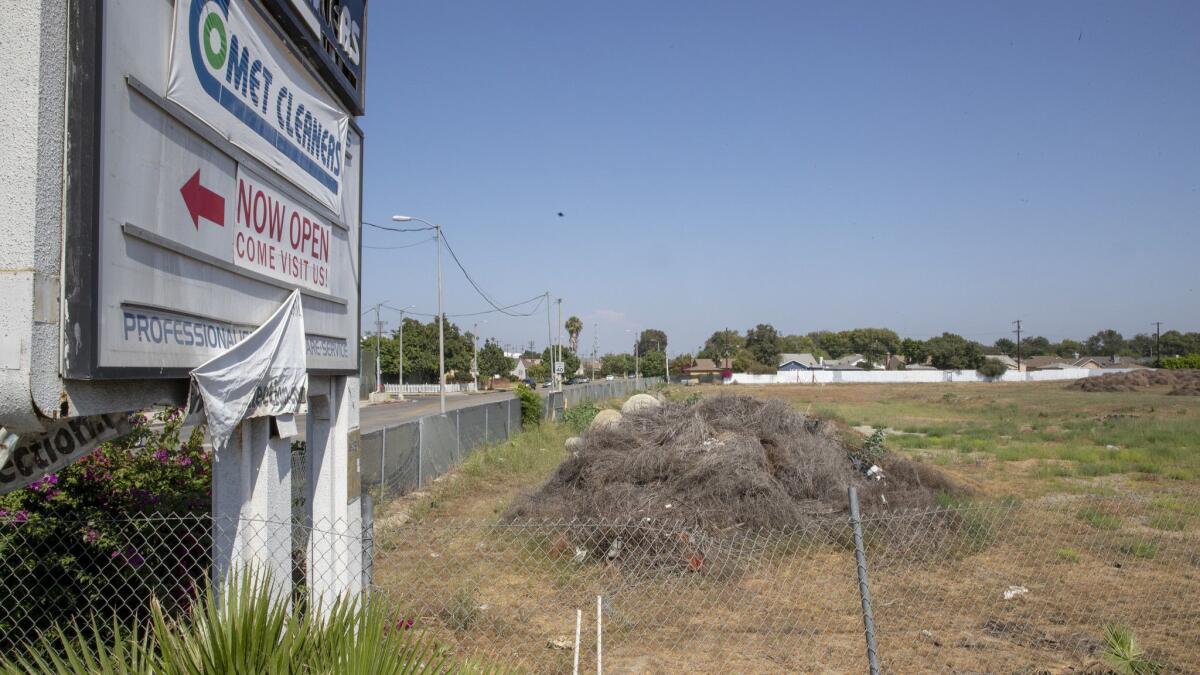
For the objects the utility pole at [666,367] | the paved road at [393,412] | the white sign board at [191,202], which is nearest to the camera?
the white sign board at [191,202]

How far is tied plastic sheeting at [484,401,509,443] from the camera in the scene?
23.4 m

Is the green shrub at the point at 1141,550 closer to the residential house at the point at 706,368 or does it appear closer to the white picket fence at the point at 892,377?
the white picket fence at the point at 892,377

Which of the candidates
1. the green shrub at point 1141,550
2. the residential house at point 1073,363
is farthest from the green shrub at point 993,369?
the green shrub at point 1141,550

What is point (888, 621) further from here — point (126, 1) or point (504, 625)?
point (126, 1)

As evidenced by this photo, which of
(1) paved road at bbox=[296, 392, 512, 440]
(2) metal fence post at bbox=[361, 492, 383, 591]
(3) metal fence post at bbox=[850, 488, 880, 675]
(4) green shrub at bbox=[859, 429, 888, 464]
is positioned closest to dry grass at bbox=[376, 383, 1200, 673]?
(2) metal fence post at bbox=[361, 492, 383, 591]

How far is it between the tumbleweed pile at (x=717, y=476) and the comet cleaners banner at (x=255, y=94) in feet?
19.0

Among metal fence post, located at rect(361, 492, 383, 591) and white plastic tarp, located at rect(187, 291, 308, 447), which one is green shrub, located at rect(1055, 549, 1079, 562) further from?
white plastic tarp, located at rect(187, 291, 308, 447)

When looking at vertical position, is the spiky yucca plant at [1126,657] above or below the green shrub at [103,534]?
below

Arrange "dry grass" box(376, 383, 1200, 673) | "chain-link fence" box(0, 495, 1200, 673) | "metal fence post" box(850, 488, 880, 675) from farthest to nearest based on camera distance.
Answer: "dry grass" box(376, 383, 1200, 673), "chain-link fence" box(0, 495, 1200, 673), "metal fence post" box(850, 488, 880, 675)

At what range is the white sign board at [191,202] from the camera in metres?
3.37

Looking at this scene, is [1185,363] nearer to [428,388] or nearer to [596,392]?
[428,388]

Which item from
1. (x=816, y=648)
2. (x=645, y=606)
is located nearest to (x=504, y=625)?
(x=645, y=606)

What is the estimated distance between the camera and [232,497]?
16.6ft

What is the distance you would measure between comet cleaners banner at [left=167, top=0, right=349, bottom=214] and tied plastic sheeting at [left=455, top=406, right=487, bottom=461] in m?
13.8
